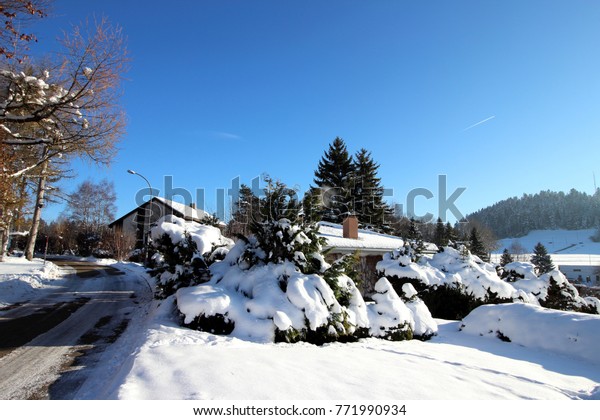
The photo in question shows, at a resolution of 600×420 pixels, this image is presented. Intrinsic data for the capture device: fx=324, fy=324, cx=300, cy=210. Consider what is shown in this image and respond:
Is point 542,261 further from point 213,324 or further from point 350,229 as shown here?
point 213,324

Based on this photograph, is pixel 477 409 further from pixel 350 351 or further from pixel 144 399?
pixel 144 399

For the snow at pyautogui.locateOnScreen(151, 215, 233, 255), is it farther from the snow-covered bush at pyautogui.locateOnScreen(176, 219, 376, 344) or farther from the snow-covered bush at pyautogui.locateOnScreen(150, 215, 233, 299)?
the snow-covered bush at pyautogui.locateOnScreen(176, 219, 376, 344)

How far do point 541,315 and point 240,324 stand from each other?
7383mm

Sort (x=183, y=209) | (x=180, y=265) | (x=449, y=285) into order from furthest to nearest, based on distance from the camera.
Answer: (x=183, y=209) < (x=449, y=285) < (x=180, y=265)

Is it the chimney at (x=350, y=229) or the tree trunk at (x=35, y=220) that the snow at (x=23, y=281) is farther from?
the chimney at (x=350, y=229)

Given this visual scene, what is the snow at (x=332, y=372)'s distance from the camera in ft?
10.8

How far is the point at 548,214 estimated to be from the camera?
98562 millimetres

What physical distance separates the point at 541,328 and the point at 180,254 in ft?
29.5

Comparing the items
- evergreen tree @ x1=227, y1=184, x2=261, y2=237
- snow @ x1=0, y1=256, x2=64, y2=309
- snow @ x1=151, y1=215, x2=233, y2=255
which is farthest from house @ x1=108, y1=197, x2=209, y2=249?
snow @ x1=151, y1=215, x2=233, y2=255

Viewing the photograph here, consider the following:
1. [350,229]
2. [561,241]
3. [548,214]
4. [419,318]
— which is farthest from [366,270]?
[548,214]

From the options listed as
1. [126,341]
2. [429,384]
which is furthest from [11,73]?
[429,384]

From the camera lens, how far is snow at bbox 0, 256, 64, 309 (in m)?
12.0

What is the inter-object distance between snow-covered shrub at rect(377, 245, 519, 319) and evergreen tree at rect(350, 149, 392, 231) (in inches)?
849

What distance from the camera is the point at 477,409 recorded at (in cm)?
330
